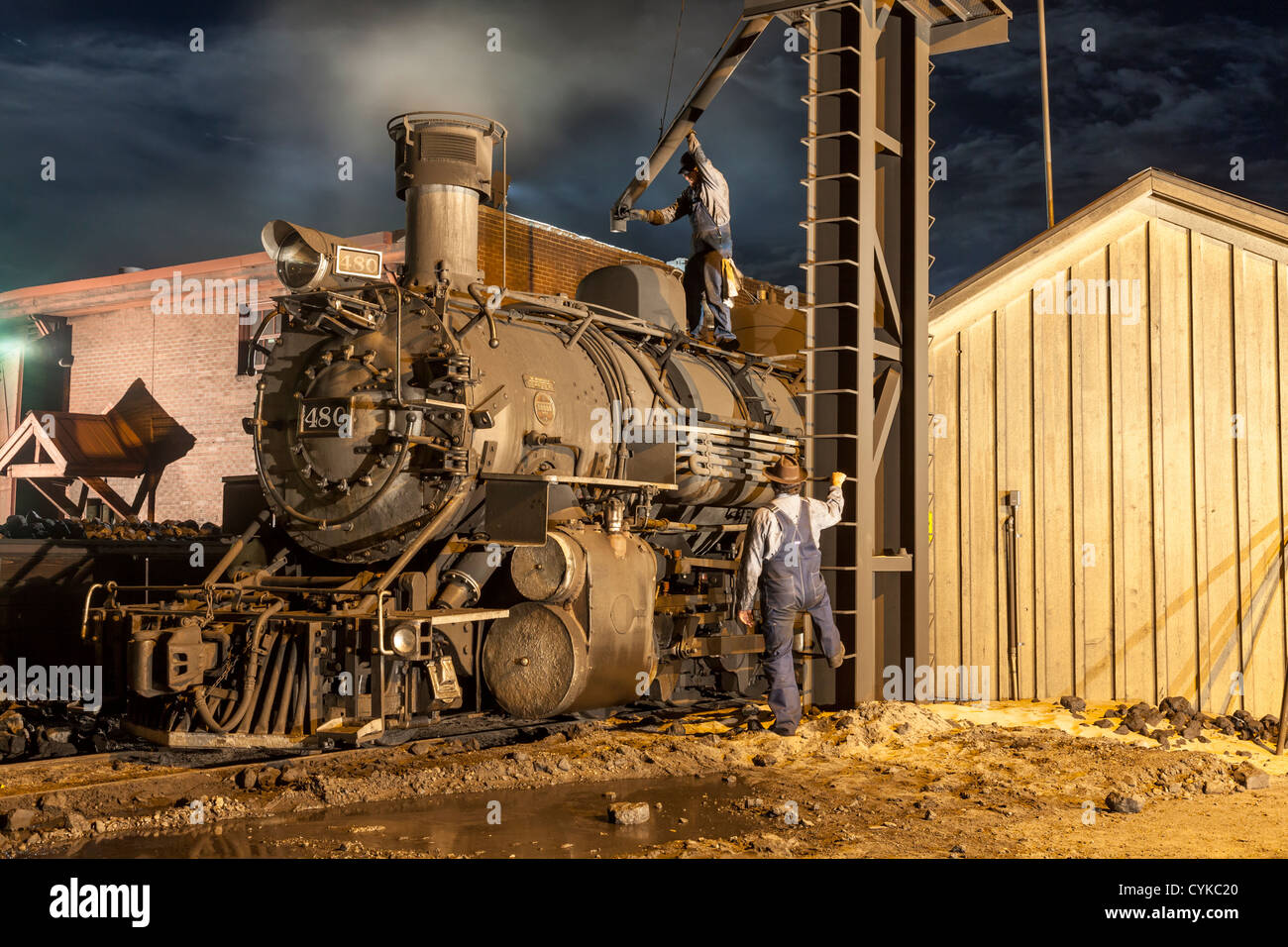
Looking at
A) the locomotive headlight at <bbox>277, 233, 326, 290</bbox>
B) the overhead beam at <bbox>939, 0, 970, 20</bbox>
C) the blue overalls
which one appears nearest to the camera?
the locomotive headlight at <bbox>277, 233, 326, 290</bbox>

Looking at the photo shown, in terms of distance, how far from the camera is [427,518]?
25.5 feet

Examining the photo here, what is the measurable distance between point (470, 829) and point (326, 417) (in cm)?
335

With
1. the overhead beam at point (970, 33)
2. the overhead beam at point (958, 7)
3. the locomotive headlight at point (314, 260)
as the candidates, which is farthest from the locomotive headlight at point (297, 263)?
the overhead beam at point (970, 33)

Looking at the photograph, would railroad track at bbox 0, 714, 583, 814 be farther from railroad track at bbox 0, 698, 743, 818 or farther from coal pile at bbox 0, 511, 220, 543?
coal pile at bbox 0, 511, 220, 543

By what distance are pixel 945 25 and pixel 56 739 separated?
A: 31.4 ft

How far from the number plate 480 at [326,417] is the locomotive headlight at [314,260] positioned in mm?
813

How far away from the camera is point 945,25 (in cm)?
1057

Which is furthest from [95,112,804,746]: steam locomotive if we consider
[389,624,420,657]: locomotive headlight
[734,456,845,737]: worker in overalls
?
[734,456,845,737]: worker in overalls

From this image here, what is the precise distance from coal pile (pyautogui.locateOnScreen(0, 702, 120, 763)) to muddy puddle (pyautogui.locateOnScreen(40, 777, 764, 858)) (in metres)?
2.98

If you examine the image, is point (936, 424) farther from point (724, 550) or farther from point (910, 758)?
point (910, 758)

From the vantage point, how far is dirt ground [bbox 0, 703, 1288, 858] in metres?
5.73

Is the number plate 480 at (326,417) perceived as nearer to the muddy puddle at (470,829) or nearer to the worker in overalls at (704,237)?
the muddy puddle at (470,829)

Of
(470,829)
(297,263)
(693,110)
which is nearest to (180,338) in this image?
(693,110)

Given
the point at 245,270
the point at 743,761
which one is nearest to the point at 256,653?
the point at 743,761
